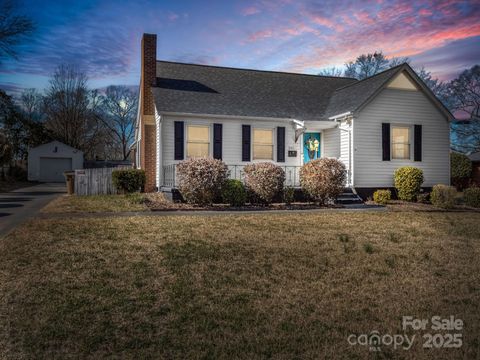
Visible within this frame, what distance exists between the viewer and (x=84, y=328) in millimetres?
3670

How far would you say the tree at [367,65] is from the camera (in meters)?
40.4

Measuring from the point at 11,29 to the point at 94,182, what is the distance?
2179cm

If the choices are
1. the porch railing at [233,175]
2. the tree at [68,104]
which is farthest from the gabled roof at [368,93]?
the tree at [68,104]

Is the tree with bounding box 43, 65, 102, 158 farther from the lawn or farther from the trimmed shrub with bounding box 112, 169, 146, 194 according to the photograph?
the lawn

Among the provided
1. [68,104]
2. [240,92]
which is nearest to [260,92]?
[240,92]

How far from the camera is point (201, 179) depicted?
13188 mm

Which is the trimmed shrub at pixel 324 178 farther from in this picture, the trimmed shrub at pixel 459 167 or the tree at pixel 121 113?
the tree at pixel 121 113

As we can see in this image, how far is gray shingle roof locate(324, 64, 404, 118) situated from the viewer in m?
16.6

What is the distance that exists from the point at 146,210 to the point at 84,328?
8847mm

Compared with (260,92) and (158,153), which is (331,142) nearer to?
(260,92)

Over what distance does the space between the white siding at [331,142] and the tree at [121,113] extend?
42383 millimetres

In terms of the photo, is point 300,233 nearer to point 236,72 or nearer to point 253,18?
point 253,18

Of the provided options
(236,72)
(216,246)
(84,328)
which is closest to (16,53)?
(236,72)

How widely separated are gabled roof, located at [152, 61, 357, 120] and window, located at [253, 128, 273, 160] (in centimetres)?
82
